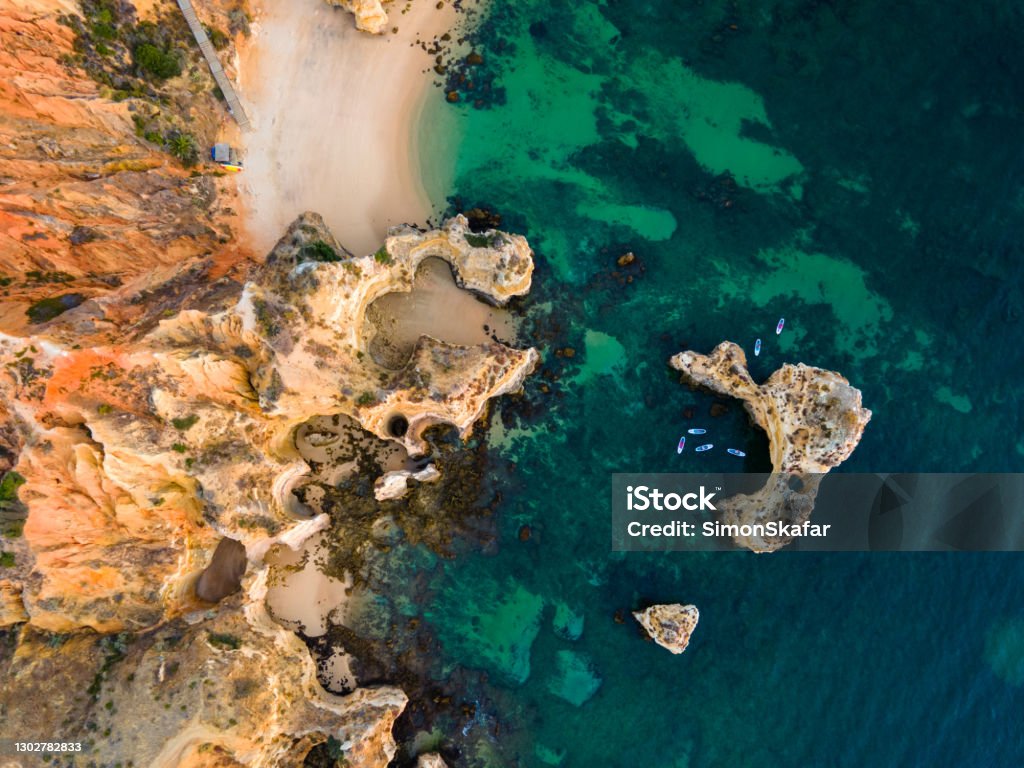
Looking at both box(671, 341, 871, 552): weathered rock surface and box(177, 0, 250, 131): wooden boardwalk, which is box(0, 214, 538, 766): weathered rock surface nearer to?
box(177, 0, 250, 131): wooden boardwalk

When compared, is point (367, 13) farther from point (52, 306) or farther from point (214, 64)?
point (52, 306)

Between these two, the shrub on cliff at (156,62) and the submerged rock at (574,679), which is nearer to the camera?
the shrub on cliff at (156,62)

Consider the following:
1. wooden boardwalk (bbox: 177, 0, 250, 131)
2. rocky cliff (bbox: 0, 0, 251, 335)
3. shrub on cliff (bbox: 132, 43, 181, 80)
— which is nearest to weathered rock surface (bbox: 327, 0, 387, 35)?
rocky cliff (bbox: 0, 0, 251, 335)

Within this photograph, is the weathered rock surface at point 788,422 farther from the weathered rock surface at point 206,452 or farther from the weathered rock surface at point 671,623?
the weathered rock surface at point 206,452

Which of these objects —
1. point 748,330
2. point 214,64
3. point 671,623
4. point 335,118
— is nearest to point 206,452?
point 335,118

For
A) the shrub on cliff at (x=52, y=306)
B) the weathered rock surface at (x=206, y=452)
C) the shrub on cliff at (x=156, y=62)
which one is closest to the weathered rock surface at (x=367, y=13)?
the shrub on cliff at (x=156, y=62)

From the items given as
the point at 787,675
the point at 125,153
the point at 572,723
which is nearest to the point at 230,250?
the point at 125,153

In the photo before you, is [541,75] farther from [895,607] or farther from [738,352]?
[895,607]
